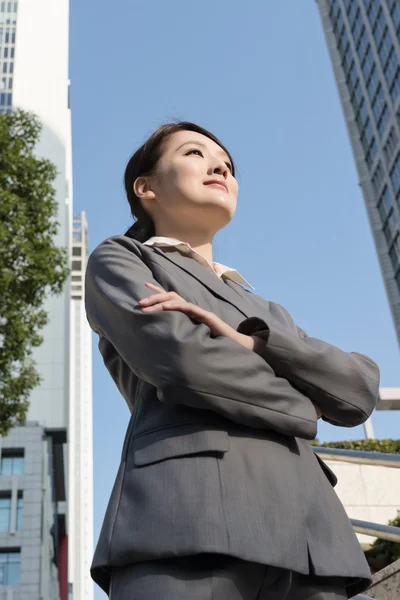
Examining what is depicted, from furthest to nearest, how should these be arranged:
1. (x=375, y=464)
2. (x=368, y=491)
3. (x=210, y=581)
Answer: (x=368, y=491) < (x=375, y=464) < (x=210, y=581)

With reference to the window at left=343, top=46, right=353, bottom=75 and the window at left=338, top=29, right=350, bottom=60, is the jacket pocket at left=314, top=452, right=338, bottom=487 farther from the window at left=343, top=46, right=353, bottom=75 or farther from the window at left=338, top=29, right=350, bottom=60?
the window at left=338, top=29, right=350, bottom=60

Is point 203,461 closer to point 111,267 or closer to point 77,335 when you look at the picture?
point 111,267

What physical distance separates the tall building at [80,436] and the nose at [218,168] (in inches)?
3197

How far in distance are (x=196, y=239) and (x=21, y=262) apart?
9.35 metres

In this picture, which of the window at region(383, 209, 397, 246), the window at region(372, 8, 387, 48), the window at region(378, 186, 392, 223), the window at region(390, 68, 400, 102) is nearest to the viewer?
the window at region(390, 68, 400, 102)

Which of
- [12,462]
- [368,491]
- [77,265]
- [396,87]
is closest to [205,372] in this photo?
[368,491]

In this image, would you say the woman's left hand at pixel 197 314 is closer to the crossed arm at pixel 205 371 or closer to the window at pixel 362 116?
the crossed arm at pixel 205 371

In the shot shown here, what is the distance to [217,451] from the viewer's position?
142 cm

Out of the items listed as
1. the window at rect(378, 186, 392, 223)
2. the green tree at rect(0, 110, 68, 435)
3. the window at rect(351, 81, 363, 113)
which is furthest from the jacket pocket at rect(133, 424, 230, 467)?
the window at rect(351, 81, 363, 113)

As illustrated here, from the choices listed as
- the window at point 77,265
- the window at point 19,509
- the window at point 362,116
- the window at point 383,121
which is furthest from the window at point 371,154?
the window at point 77,265

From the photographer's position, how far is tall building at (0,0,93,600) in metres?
35.0

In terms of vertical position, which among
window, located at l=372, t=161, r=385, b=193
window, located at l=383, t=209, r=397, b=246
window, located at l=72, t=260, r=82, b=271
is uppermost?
window, located at l=72, t=260, r=82, b=271

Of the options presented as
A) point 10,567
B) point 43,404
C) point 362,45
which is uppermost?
point 362,45

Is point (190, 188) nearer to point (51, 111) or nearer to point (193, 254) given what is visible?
point (193, 254)
